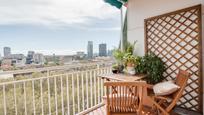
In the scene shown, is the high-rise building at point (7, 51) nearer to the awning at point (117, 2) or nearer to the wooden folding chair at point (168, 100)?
the wooden folding chair at point (168, 100)

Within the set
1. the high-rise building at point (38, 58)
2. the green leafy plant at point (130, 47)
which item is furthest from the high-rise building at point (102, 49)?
the high-rise building at point (38, 58)

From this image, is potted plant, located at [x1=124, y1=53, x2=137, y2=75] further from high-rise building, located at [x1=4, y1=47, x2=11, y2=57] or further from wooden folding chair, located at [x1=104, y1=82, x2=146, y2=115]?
high-rise building, located at [x1=4, y1=47, x2=11, y2=57]

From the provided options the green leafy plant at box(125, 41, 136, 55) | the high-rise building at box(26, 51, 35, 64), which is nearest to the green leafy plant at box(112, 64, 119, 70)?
the green leafy plant at box(125, 41, 136, 55)

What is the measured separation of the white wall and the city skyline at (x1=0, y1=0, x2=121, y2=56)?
418 mm

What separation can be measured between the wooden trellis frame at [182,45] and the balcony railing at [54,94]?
4.38 feet

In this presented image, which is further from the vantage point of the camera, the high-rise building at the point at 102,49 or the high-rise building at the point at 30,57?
the high-rise building at the point at 102,49

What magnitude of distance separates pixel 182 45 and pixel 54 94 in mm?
2561

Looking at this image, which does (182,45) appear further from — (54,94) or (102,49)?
(54,94)

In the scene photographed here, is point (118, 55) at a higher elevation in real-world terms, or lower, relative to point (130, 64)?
higher

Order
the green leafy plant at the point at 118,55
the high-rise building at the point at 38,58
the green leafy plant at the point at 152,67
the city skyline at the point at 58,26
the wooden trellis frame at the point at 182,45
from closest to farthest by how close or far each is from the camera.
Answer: the high-rise building at the point at 38,58 < the wooden trellis frame at the point at 182,45 < the city skyline at the point at 58,26 < the green leafy plant at the point at 152,67 < the green leafy plant at the point at 118,55

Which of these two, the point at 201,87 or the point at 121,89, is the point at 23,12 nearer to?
the point at 121,89

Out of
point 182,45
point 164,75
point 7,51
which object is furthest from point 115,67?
point 7,51

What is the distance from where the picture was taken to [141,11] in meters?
3.80

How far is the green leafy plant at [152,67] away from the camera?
326cm
